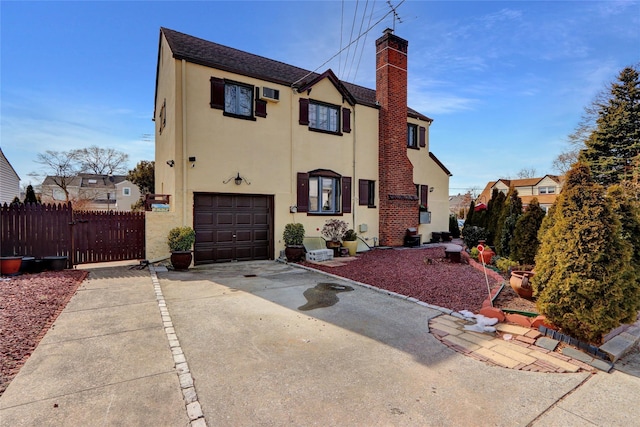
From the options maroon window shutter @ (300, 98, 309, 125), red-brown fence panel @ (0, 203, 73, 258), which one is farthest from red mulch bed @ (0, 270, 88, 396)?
maroon window shutter @ (300, 98, 309, 125)

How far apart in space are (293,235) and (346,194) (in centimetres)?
330

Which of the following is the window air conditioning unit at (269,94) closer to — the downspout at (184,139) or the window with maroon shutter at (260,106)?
the window with maroon shutter at (260,106)

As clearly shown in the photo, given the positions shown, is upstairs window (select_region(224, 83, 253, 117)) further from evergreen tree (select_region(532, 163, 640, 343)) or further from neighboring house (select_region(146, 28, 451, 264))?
evergreen tree (select_region(532, 163, 640, 343))

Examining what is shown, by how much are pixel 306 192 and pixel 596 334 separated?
359 inches

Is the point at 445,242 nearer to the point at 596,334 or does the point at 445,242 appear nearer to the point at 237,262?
the point at 237,262

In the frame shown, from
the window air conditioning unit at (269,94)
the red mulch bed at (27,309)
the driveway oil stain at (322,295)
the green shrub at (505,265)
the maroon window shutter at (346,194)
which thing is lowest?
the driveway oil stain at (322,295)

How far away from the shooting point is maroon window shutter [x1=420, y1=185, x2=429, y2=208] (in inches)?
640

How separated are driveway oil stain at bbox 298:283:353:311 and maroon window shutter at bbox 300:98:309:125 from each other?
6.80 m

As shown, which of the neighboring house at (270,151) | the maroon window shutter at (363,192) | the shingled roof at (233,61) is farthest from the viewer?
the maroon window shutter at (363,192)

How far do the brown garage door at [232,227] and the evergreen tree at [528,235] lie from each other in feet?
24.6

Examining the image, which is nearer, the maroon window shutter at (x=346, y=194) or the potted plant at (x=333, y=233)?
the potted plant at (x=333, y=233)

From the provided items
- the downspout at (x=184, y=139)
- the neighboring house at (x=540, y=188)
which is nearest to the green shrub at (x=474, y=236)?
the downspout at (x=184, y=139)

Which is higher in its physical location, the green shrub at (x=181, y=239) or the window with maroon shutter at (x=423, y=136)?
the window with maroon shutter at (x=423, y=136)

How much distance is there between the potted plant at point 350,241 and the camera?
11.8m
